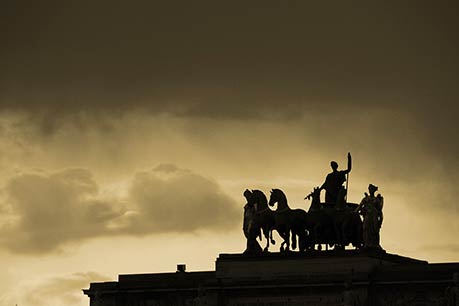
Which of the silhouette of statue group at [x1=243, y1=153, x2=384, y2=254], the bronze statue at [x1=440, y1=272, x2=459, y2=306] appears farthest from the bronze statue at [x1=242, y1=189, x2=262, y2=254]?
the bronze statue at [x1=440, y1=272, x2=459, y2=306]

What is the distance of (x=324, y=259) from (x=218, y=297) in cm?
546

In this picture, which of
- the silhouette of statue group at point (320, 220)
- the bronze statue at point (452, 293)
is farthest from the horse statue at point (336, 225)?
the bronze statue at point (452, 293)

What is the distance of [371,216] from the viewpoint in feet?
474

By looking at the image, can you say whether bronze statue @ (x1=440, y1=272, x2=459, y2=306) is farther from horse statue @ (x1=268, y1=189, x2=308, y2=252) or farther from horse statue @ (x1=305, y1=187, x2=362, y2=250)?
horse statue @ (x1=268, y1=189, x2=308, y2=252)

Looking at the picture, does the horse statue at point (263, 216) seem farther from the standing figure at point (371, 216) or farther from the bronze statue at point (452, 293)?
the bronze statue at point (452, 293)

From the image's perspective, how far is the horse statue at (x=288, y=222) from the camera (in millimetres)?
146250

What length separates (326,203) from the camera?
5782 inches

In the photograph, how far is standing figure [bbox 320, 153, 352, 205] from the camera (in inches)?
5787

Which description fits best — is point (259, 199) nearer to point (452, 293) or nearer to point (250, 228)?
point (250, 228)

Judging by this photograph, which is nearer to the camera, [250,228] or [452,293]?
[452,293]

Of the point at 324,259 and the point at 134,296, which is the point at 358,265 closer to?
the point at 324,259

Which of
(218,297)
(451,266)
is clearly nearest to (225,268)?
(218,297)

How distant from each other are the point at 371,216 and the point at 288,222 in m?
4.25

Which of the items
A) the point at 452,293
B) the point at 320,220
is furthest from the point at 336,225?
the point at 452,293
